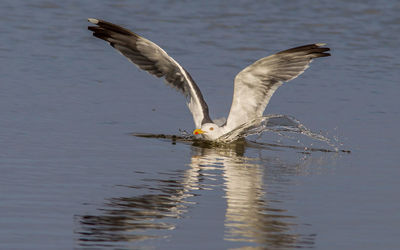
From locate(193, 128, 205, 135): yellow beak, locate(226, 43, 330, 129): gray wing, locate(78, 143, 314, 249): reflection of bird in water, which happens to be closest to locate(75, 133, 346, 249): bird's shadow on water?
locate(78, 143, 314, 249): reflection of bird in water

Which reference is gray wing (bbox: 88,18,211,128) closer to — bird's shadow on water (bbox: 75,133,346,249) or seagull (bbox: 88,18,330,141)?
seagull (bbox: 88,18,330,141)

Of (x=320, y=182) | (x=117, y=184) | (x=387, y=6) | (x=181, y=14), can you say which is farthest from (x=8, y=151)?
(x=387, y=6)

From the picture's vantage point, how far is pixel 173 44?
19.5 m

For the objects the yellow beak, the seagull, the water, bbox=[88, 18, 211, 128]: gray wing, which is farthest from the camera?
bbox=[88, 18, 211, 128]: gray wing

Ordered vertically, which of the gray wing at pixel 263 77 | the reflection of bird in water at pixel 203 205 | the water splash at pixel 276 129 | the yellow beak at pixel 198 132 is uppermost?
the gray wing at pixel 263 77

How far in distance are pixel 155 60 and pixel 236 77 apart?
1378mm

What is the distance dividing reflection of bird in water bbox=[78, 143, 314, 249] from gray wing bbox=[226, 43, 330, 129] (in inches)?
72.5

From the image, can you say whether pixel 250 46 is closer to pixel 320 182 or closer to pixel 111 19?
pixel 111 19

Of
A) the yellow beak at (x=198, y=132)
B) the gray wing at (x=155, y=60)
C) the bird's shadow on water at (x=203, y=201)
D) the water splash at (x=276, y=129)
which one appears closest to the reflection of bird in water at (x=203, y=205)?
the bird's shadow on water at (x=203, y=201)

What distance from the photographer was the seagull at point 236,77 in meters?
12.4

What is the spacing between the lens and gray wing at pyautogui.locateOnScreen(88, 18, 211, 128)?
1277 cm

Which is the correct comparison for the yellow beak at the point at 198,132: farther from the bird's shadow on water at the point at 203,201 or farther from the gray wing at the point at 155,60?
the bird's shadow on water at the point at 203,201

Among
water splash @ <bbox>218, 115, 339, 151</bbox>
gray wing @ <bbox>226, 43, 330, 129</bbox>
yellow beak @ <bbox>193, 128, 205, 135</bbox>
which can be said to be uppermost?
gray wing @ <bbox>226, 43, 330, 129</bbox>

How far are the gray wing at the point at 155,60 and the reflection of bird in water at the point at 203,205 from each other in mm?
2096
